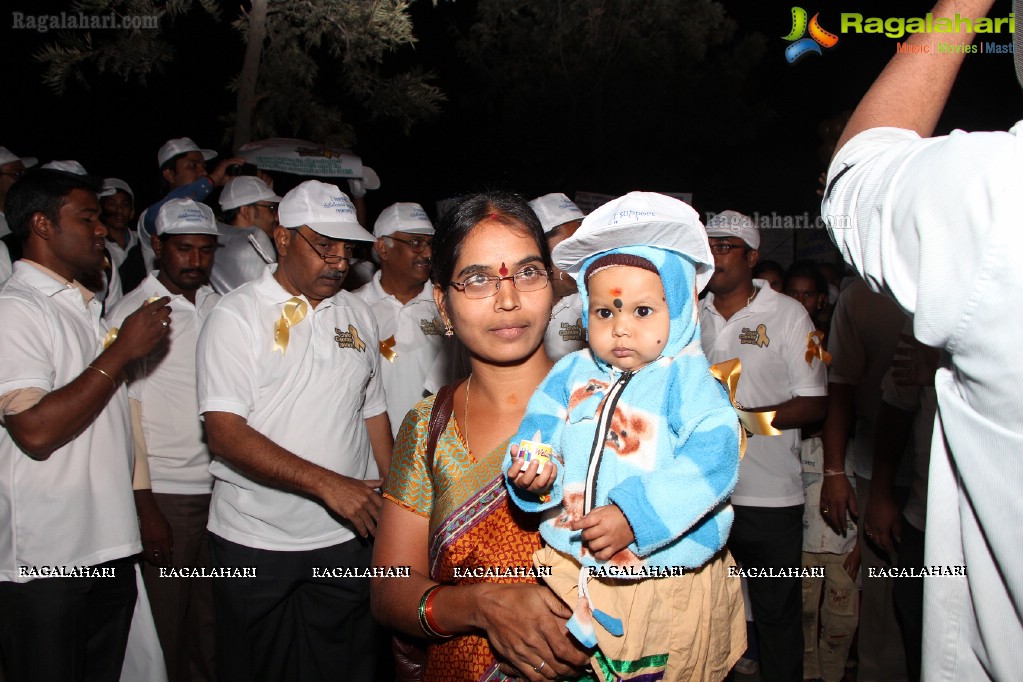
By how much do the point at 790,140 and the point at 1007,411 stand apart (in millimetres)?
17953

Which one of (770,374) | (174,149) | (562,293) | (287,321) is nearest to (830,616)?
(770,374)

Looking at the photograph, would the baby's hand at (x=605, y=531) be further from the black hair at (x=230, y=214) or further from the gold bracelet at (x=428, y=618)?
the black hair at (x=230, y=214)

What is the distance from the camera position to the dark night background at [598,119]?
29.9 feet

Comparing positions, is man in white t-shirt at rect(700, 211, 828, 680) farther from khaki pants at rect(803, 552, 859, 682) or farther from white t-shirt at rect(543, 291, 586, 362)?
white t-shirt at rect(543, 291, 586, 362)

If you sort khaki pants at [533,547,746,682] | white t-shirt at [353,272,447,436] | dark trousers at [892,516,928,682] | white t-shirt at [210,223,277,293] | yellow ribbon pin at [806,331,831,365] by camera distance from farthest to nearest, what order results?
1. white t-shirt at [210,223,277,293]
2. white t-shirt at [353,272,447,436]
3. yellow ribbon pin at [806,331,831,365]
4. dark trousers at [892,516,928,682]
5. khaki pants at [533,547,746,682]

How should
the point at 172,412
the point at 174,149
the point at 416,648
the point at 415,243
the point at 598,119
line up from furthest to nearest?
the point at 598,119
the point at 174,149
the point at 415,243
the point at 172,412
the point at 416,648

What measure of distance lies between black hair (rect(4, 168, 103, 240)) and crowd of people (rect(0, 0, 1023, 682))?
0.01 meters

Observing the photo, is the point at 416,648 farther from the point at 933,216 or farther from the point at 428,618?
the point at 933,216

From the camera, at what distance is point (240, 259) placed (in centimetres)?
544

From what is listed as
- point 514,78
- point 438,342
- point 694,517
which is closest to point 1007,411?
point 694,517

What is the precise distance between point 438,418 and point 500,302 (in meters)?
0.39

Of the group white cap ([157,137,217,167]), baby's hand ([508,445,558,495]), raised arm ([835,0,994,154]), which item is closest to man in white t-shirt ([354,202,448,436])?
white cap ([157,137,217,167])

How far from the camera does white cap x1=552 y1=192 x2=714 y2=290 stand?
1927 millimetres

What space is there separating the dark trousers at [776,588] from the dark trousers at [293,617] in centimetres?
227
